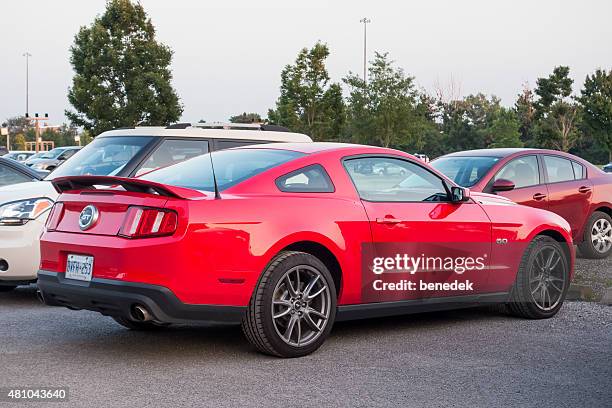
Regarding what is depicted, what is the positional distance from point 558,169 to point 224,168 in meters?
6.77

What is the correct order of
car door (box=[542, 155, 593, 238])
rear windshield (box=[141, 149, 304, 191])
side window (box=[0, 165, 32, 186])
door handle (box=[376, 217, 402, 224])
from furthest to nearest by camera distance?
car door (box=[542, 155, 593, 238])
side window (box=[0, 165, 32, 186])
door handle (box=[376, 217, 402, 224])
rear windshield (box=[141, 149, 304, 191])

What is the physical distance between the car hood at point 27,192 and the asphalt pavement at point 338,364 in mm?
1353

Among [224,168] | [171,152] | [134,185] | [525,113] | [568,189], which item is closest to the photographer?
[134,185]

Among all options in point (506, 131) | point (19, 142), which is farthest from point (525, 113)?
point (19, 142)

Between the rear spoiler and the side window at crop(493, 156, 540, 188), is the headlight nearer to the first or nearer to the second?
the rear spoiler

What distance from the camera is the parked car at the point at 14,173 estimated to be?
1039 centimetres

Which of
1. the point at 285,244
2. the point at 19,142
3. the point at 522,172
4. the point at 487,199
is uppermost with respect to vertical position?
the point at 19,142

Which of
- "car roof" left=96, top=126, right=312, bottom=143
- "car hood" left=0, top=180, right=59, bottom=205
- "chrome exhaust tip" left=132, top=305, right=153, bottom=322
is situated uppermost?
"car roof" left=96, top=126, right=312, bottom=143

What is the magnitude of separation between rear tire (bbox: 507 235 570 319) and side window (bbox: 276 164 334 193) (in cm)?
212

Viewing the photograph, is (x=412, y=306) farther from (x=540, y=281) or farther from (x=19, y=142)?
(x=19, y=142)

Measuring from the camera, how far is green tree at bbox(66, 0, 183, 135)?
168 ft

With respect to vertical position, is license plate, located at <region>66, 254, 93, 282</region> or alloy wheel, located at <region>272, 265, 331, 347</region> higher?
license plate, located at <region>66, 254, 93, 282</region>

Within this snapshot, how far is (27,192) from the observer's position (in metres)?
9.14

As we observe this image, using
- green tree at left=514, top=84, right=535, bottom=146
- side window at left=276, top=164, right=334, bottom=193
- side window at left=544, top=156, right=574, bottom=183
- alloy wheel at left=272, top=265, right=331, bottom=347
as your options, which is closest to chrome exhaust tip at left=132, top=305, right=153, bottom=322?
alloy wheel at left=272, top=265, right=331, bottom=347
